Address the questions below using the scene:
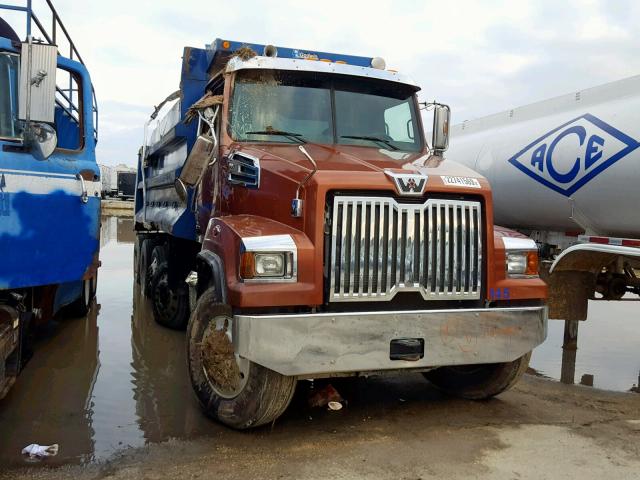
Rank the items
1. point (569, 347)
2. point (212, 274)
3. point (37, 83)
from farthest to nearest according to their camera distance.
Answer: point (569, 347), point (212, 274), point (37, 83)

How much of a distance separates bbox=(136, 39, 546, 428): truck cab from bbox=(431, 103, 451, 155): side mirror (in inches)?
13.2

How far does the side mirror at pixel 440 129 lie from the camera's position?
18.7 ft

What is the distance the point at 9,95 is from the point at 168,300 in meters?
3.61

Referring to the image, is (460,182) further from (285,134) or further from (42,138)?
(42,138)

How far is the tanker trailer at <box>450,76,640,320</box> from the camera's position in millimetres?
6324

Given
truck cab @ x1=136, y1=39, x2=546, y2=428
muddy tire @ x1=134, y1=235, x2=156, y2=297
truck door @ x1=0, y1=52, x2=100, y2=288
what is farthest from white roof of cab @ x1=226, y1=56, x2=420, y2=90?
muddy tire @ x1=134, y1=235, x2=156, y2=297

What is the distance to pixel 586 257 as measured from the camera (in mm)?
6691

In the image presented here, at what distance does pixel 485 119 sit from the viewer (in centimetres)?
974

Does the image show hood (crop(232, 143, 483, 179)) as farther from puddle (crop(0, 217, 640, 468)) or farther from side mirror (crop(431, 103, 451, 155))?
puddle (crop(0, 217, 640, 468))

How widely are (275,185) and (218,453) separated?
1.81 metres

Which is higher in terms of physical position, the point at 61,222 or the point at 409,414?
the point at 61,222

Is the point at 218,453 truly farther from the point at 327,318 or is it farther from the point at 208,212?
the point at 208,212

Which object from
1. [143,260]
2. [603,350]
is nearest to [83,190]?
[143,260]

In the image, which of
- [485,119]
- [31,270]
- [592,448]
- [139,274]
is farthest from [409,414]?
[139,274]
